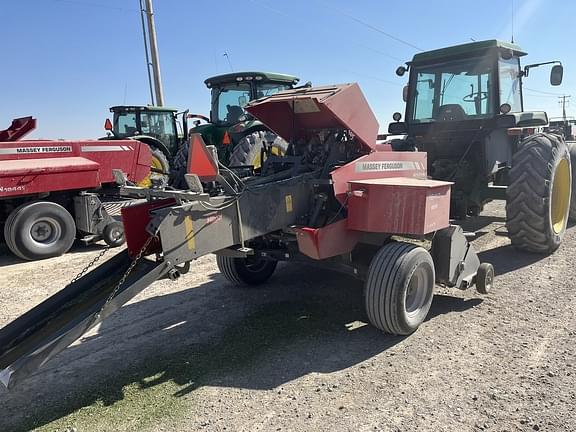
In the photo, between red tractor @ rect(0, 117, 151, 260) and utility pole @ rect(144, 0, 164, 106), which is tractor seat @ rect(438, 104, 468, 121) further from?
utility pole @ rect(144, 0, 164, 106)

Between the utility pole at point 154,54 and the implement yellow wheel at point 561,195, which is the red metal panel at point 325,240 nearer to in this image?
the implement yellow wheel at point 561,195

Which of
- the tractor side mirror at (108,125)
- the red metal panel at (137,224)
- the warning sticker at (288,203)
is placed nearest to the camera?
the red metal panel at (137,224)

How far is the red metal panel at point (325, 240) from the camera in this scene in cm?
368

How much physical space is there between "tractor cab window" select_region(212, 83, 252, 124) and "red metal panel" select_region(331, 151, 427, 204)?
5465 millimetres

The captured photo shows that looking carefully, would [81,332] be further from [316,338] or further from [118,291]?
[316,338]

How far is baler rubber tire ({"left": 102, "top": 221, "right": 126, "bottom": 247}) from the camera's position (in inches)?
290

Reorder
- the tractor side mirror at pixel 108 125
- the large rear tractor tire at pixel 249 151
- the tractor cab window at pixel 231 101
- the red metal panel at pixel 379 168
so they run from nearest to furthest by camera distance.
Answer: the red metal panel at pixel 379 168, the large rear tractor tire at pixel 249 151, the tractor cab window at pixel 231 101, the tractor side mirror at pixel 108 125

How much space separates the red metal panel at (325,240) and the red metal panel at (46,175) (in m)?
4.86

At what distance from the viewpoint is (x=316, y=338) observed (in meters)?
3.88

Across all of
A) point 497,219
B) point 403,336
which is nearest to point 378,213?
point 403,336

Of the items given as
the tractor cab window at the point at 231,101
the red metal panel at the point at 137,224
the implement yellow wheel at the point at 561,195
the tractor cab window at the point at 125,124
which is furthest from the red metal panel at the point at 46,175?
the implement yellow wheel at the point at 561,195

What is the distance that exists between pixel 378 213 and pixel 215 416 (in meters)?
1.96

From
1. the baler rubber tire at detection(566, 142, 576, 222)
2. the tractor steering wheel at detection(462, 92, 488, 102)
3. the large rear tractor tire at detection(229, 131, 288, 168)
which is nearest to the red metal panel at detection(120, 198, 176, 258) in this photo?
the large rear tractor tire at detection(229, 131, 288, 168)

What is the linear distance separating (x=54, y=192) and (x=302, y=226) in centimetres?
502
